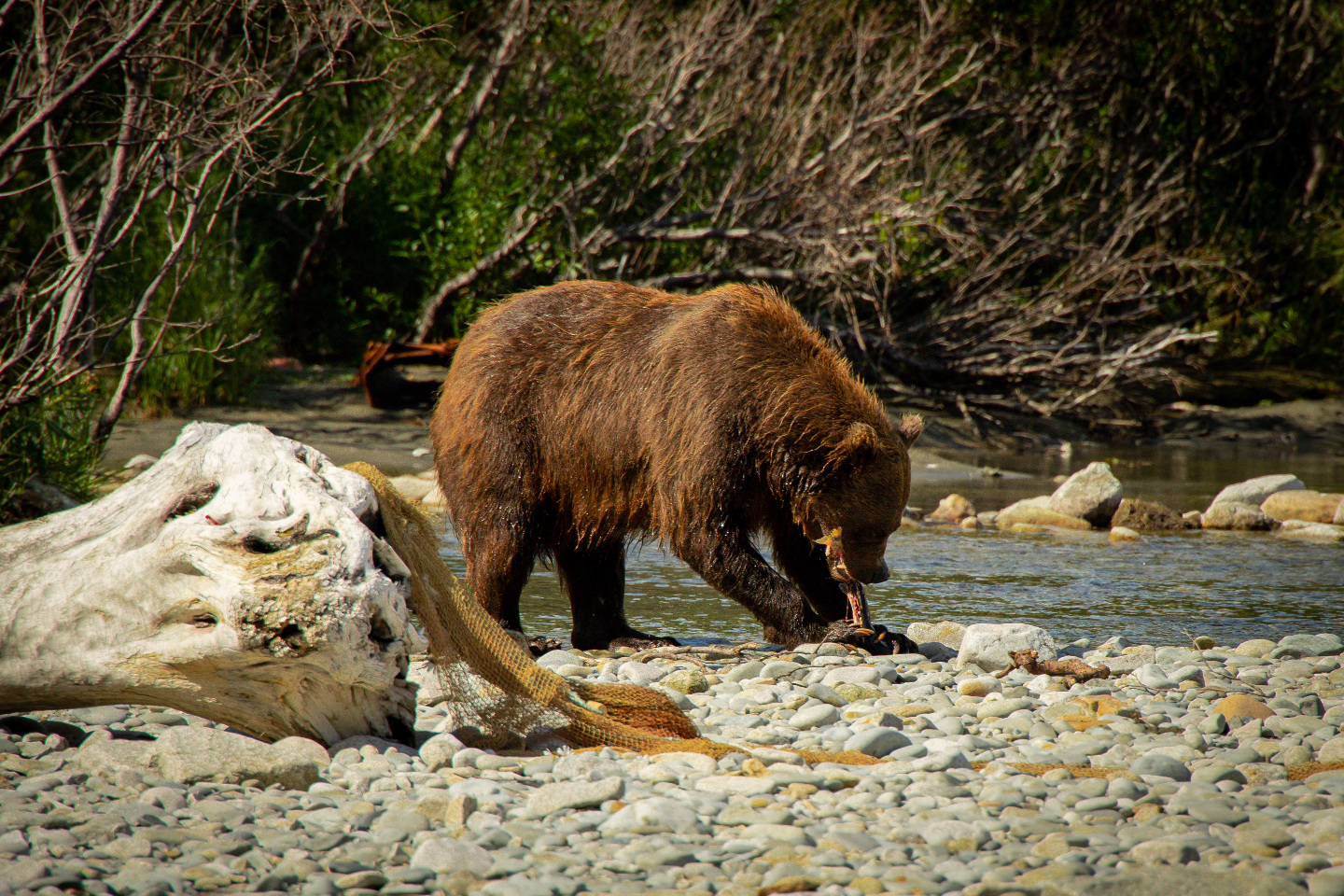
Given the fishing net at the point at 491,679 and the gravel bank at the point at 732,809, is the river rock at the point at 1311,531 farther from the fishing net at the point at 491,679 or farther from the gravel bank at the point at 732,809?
the fishing net at the point at 491,679

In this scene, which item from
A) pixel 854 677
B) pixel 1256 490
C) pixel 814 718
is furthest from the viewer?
pixel 1256 490

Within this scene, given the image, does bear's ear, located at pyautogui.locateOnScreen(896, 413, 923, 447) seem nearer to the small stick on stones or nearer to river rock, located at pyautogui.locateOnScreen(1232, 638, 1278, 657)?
the small stick on stones

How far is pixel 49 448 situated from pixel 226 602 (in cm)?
448

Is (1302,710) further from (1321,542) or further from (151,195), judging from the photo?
(151,195)

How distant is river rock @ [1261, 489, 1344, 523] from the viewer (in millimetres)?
8680

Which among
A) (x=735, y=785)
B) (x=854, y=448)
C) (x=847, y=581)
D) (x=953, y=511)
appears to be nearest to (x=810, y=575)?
(x=847, y=581)

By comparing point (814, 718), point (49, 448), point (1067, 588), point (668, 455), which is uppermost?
point (668, 455)

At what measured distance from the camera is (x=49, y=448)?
21.7 ft

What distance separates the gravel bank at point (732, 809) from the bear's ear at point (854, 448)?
4.02 ft

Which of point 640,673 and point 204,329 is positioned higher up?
point 204,329

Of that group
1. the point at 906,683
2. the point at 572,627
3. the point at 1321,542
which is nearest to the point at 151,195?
the point at 572,627

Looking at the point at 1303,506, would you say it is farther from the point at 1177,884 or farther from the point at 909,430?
the point at 1177,884

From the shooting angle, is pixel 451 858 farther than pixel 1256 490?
No

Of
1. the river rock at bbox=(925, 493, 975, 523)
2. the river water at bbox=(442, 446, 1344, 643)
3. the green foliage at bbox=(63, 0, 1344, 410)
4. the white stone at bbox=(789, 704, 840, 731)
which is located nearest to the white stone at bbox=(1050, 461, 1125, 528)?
the river water at bbox=(442, 446, 1344, 643)
